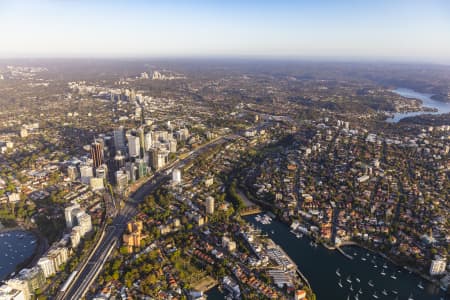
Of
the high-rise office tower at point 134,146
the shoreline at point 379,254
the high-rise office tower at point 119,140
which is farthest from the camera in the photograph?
the high-rise office tower at point 119,140

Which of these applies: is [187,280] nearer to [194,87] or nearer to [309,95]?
[309,95]

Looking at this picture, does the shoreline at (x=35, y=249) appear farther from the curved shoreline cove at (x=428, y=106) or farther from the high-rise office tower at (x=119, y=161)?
the curved shoreline cove at (x=428, y=106)

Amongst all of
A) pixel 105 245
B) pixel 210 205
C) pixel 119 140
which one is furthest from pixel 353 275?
pixel 119 140

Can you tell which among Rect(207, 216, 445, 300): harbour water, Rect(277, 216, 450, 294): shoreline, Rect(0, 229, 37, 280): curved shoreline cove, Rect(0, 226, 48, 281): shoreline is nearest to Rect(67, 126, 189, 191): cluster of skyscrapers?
Rect(0, 226, 48, 281): shoreline

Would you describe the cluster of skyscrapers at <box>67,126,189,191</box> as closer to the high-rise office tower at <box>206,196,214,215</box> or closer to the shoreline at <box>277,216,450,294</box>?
the high-rise office tower at <box>206,196,214,215</box>

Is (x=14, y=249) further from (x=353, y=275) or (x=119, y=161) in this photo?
(x=353, y=275)

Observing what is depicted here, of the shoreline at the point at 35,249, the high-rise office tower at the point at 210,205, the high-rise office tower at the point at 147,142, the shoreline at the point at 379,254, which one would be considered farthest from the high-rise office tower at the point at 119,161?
the shoreline at the point at 379,254

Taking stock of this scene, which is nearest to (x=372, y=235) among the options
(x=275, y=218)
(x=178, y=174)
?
(x=275, y=218)
